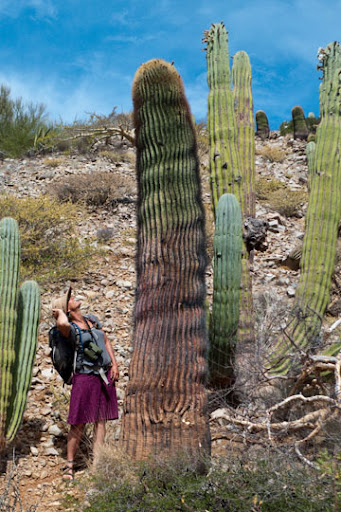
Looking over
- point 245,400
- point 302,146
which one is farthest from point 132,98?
point 302,146

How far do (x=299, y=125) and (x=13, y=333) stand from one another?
1571cm

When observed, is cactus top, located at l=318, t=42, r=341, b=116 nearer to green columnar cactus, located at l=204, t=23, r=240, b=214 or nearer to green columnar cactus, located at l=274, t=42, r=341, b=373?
green columnar cactus, located at l=274, t=42, r=341, b=373

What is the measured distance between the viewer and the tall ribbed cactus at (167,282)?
402 cm

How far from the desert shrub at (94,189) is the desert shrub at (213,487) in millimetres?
9276

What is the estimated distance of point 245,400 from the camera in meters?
5.44

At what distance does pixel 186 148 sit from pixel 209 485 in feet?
8.77

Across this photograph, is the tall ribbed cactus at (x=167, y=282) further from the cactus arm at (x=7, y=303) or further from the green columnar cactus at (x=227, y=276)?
the cactus arm at (x=7, y=303)

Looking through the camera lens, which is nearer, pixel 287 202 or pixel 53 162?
pixel 287 202

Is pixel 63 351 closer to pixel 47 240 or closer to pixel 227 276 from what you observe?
pixel 227 276

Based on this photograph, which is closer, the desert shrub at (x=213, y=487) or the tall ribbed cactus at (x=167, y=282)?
the desert shrub at (x=213, y=487)

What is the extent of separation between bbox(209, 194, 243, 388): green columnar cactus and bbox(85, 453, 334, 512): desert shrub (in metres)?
2.36

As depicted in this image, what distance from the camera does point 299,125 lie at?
19.0 meters

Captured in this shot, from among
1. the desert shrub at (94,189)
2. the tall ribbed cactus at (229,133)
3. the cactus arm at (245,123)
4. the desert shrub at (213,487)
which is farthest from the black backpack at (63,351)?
the desert shrub at (94,189)

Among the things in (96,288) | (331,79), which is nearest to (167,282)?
(331,79)
